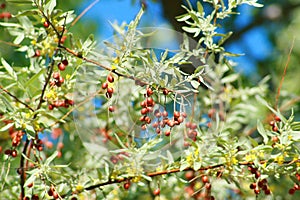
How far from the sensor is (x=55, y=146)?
1.38m

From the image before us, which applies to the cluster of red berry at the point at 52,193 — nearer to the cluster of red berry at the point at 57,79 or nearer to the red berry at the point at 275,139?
the cluster of red berry at the point at 57,79

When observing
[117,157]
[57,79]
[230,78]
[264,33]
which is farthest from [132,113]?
[264,33]

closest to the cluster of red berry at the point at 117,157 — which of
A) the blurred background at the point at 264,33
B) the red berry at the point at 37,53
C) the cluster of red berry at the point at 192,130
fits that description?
the cluster of red berry at the point at 192,130

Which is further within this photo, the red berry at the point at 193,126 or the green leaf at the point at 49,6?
the red berry at the point at 193,126

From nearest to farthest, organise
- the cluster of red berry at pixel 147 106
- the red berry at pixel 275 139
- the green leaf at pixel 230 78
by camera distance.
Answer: the cluster of red berry at pixel 147 106
the red berry at pixel 275 139
the green leaf at pixel 230 78

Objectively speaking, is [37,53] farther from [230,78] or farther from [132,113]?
[230,78]

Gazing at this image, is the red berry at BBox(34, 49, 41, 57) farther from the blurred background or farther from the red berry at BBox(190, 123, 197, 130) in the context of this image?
the blurred background

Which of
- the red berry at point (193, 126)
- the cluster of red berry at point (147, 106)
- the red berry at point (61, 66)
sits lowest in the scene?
the red berry at point (193, 126)

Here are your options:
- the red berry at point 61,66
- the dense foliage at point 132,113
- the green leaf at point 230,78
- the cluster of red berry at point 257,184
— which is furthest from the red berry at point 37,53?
the green leaf at point 230,78

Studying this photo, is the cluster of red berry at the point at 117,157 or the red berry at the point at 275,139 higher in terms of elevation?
the red berry at the point at 275,139

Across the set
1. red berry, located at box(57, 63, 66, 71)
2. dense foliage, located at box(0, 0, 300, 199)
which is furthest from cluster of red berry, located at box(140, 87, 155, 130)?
red berry, located at box(57, 63, 66, 71)

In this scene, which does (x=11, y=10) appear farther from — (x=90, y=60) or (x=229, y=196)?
(x=229, y=196)

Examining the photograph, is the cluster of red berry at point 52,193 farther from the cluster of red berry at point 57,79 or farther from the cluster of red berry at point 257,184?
the cluster of red berry at point 257,184

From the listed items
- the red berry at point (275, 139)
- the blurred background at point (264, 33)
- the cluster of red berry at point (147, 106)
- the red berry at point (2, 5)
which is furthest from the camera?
the blurred background at point (264, 33)
